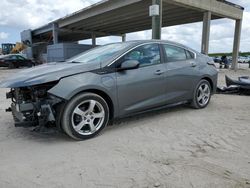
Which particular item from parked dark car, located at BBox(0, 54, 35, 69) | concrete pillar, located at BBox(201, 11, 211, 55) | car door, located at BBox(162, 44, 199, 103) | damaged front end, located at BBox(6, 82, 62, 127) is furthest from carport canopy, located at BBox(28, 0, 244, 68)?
damaged front end, located at BBox(6, 82, 62, 127)

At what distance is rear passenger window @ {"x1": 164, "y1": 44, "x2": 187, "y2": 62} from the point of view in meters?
4.76

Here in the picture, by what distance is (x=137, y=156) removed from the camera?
121 inches

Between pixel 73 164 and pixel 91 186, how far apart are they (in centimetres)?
55

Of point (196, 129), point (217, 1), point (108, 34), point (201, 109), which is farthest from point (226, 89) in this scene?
point (108, 34)

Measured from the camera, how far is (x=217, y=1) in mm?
17594

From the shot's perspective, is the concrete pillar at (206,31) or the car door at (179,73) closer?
the car door at (179,73)

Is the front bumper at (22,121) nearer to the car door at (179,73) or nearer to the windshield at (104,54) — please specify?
the windshield at (104,54)

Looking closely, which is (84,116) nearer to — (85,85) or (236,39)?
(85,85)

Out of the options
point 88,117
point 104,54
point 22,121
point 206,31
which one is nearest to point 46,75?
point 22,121

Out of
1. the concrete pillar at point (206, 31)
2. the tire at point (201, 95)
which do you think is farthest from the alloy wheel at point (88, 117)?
the concrete pillar at point (206, 31)

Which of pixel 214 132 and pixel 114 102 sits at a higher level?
pixel 114 102

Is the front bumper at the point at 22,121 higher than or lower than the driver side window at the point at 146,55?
lower

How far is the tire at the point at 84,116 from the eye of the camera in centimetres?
347

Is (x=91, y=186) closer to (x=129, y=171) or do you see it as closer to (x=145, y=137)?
(x=129, y=171)
